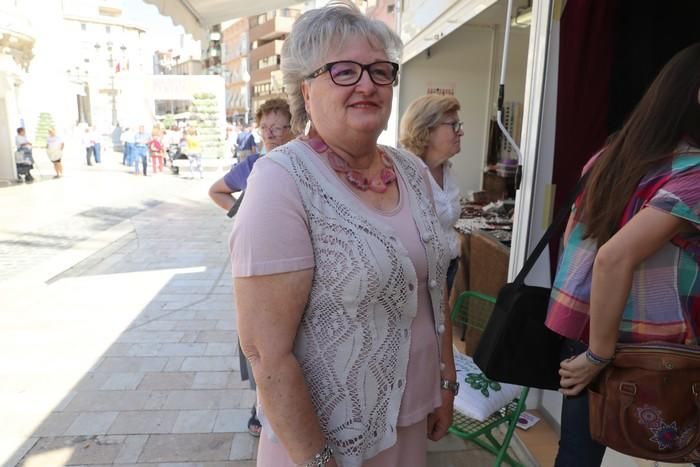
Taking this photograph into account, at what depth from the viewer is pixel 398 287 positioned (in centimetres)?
116

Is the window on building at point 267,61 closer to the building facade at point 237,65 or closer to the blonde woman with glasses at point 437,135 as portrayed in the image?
the building facade at point 237,65

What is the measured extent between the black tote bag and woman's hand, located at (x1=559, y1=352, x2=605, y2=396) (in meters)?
0.16

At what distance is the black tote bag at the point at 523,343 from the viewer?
1652mm

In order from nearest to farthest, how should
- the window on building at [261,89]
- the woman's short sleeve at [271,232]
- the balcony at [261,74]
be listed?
the woman's short sleeve at [271,232] < the balcony at [261,74] < the window on building at [261,89]

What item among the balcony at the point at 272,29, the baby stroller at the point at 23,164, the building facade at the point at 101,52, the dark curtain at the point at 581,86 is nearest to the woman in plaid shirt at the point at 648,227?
the dark curtain at the point at 581,86

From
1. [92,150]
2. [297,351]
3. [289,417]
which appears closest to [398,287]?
[297,351]

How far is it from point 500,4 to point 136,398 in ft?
14.9

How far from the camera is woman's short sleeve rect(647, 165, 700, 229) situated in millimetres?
1173

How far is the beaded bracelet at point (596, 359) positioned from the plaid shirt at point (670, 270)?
0.08 metres

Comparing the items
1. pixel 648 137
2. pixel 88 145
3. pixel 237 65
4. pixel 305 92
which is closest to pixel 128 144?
pixel 88 145

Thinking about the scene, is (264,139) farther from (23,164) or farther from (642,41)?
(23,164)

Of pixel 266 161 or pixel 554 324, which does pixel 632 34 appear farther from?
pixel 266 161

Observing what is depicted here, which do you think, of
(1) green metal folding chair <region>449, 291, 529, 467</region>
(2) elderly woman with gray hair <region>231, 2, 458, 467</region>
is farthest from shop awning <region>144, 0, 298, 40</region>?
(2) elderly woman with gray hair <region>231, 2, 458, 467</region>

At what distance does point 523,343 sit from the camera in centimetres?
166
